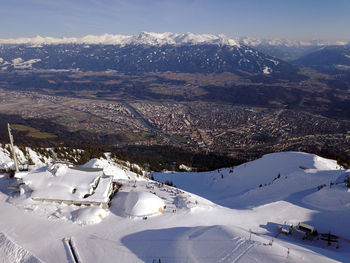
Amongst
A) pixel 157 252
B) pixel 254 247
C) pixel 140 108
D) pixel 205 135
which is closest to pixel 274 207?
pixel 254 247

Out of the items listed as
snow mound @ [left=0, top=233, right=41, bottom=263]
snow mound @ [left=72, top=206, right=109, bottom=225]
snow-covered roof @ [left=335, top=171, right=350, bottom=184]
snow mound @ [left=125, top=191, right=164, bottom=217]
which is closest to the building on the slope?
snow mound @ [left=72, top=206, right=109, bottom=225]

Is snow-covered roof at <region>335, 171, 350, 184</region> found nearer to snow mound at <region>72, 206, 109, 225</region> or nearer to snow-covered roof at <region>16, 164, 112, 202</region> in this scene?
snow-covered roof at <region>16, 164, 112, 202</region>

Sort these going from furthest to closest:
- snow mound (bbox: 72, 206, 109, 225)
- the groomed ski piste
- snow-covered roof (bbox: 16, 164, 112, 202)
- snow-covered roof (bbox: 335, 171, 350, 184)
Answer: snow-covered roof (bbox: 335, 171, 350, 184)
snow-covered roof (bbox: 16, 164, 112, 202)
snow mound (bbox: 72, 206, 109, 225)
the groomed ski piste

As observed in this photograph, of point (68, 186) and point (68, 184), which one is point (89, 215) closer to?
point (68, 186)

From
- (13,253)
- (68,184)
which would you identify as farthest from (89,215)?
(13,253)

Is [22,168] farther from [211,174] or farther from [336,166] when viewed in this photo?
[336,166]

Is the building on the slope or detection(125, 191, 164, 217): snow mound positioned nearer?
detection(125, 191, 164, 217): snow mound

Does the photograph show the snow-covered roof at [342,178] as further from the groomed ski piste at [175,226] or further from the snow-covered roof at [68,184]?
the snow-covered roof at [68,184]
